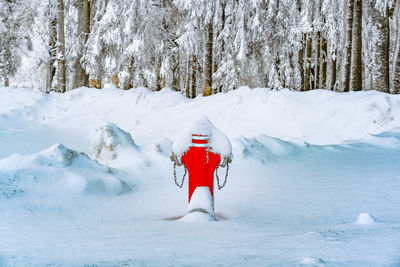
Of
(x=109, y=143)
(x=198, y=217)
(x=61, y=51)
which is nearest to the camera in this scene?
(x=198, y=217)

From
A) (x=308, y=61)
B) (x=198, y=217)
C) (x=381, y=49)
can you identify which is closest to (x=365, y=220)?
(x=198, y=217)

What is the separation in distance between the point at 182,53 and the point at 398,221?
16025 mm

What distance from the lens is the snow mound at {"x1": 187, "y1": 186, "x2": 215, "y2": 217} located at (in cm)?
439

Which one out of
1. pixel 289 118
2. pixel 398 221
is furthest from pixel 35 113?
pixel 398 221

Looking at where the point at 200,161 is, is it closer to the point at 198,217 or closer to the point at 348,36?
the point at 198,217

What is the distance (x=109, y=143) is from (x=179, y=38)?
36.7 feet

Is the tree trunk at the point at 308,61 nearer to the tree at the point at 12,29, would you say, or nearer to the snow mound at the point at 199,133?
the tree at the point at 12,29

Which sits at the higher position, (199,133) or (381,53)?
(381,53)

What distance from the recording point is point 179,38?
17219 mm

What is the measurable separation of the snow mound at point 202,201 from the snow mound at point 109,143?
247 centimetres

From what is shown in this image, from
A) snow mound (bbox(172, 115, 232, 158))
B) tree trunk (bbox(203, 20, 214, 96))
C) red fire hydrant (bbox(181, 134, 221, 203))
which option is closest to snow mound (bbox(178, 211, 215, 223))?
red fire hydrant (bbox(181, 134, 221, 203))

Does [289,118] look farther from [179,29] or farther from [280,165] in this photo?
[179,29]

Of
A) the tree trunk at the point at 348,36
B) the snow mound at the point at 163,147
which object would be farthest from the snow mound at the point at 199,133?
the tree trunk at the point at 348,36

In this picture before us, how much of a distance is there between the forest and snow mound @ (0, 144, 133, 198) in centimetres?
1063
